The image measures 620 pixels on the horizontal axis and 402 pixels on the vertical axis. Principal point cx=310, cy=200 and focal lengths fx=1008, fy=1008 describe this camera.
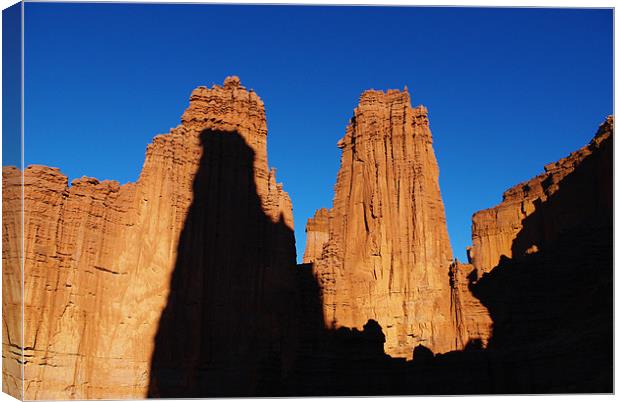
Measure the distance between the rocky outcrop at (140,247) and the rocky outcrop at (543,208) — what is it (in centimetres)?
1750

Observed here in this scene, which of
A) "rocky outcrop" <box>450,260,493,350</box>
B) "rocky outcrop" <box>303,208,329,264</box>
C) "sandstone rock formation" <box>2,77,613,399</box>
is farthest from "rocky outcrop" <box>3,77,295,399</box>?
"rocky outcrop" <box>303,208,329,264</box>

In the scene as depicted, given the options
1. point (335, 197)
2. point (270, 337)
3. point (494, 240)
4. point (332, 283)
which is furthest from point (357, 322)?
point (494, 240)

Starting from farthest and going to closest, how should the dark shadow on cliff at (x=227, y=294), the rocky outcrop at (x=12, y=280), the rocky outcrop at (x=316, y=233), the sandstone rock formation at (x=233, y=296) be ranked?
1. the rocky outcrop at (x=316, y=233)
2. the dark shadow on cliff at (x=227, y=294)
3. the sandstone rock formation at (x=233, y=296)
4. the rocky outcrop at (x=12, y=280)

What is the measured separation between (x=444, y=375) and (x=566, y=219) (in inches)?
837

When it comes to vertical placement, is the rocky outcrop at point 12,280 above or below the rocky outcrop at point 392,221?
below

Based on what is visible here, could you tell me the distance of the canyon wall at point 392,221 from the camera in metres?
69.7

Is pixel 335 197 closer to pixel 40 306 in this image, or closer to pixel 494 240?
pixel 494 240

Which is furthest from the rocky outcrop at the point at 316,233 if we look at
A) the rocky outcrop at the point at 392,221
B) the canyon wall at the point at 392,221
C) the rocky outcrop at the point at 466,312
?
the rocky outcrop at the point at 466,312

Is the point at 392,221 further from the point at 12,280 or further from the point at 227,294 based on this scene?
the point at 12,280

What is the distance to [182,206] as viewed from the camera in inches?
2002

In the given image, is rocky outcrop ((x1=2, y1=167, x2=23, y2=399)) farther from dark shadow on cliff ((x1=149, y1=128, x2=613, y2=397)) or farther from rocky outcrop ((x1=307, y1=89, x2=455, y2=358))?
rocky outcrop ((x1=307, y1=89, x2=455, y2=358))

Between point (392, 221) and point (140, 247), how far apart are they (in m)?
29.1

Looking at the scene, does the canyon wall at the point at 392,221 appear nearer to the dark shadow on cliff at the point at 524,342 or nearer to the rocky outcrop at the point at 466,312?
the rocky outcrop at the point at 466,312

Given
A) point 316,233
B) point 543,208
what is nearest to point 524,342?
point 543,208
